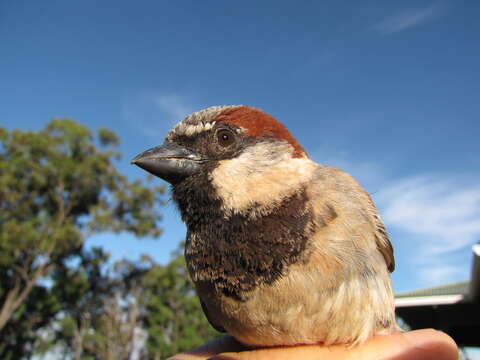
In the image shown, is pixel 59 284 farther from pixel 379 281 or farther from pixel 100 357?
pixel 379 281

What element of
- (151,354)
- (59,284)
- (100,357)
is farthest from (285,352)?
(151,354)

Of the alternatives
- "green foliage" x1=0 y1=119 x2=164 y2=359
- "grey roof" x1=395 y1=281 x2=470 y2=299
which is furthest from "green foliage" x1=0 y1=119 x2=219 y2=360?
"grey roof" x1=395 y1=281 x2=470 y2=299

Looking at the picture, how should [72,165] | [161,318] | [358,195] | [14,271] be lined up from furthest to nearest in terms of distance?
1. [161,318]
2. [72,165]
3. [14,271]
4. [358,195]

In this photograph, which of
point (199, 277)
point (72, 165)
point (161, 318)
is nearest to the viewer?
point (199, 277)

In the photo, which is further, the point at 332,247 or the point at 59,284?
the point at 59,284

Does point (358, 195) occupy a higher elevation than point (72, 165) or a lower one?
lower

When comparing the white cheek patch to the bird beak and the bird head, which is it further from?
the bird beak

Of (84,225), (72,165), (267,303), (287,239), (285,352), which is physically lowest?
(285,352)

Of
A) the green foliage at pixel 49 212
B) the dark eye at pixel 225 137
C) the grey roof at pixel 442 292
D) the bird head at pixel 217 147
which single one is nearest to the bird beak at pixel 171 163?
the bird head at pixel 217 147
